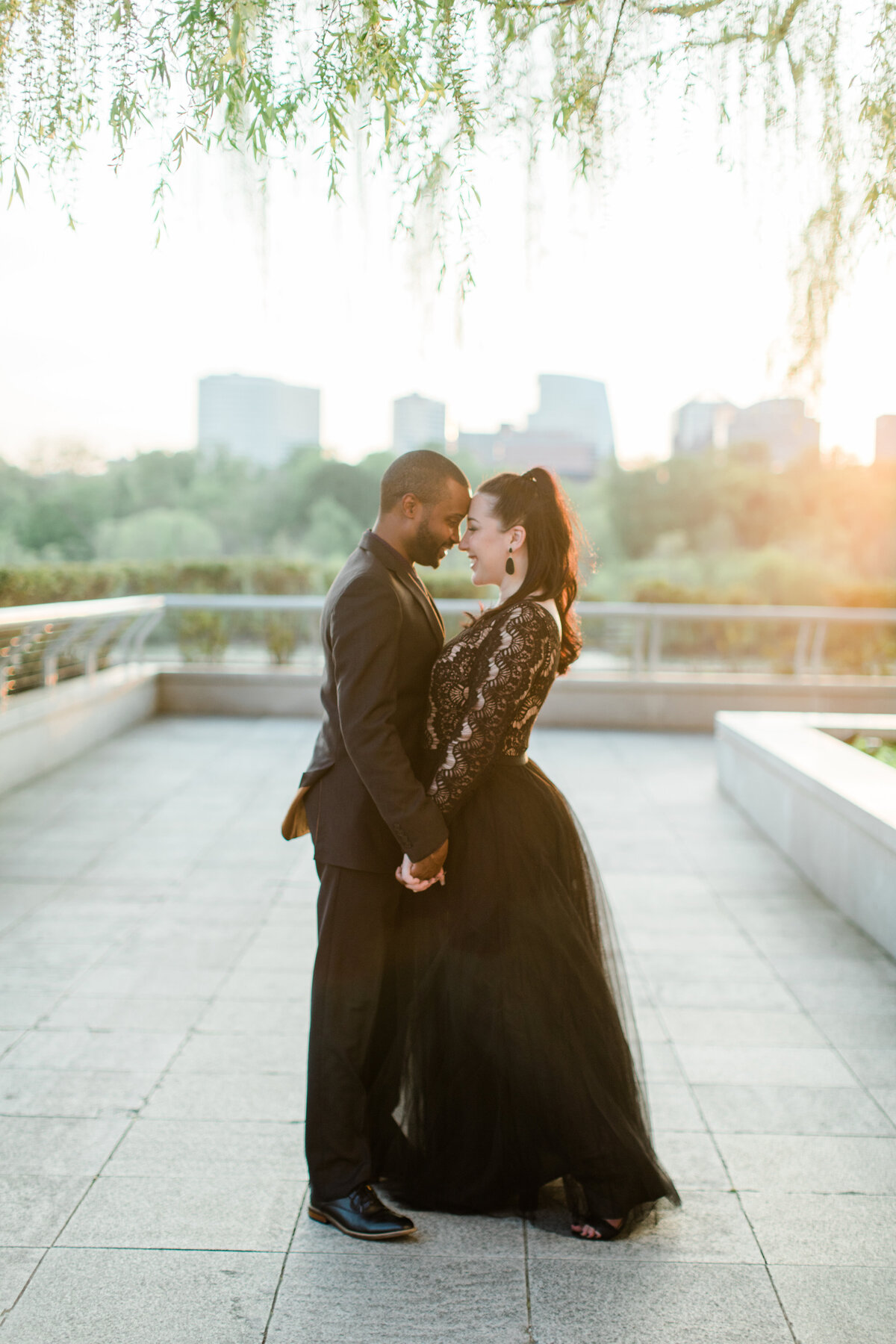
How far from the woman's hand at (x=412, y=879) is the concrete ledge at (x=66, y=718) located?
471 centimetres

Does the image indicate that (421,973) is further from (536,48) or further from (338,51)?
(536,48)

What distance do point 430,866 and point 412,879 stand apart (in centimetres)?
5

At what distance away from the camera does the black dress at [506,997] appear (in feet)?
6.65

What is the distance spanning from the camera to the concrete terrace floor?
183cm

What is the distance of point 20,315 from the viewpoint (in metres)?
8.57

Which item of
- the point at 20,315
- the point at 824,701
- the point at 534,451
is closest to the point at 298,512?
the point at 534,451

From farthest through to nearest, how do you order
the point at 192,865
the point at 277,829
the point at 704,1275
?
the point at 277,829
the point at 192,865
the point at 704,1275

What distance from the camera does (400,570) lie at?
206 cm

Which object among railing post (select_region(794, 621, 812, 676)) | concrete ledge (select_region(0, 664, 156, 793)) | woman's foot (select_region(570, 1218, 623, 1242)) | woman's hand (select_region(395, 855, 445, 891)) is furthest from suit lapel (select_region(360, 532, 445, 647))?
railing post (select_region(794, 621, 812, 676))

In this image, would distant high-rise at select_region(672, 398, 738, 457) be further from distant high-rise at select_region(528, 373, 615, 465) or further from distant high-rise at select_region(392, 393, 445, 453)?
distant high-rise at select_region(392, 393, 445, 453)

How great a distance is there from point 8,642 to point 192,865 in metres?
2.47

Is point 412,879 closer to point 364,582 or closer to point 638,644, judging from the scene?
point 364,582

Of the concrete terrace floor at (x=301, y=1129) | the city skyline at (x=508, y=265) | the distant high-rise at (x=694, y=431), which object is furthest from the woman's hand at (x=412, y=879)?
the distant high-rise at (x=694, y=431)

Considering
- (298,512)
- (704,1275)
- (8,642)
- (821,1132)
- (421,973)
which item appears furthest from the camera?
(298,512)
